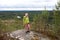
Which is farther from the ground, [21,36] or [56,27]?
[21,36]

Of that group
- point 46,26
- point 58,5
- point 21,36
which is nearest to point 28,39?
point 21,36

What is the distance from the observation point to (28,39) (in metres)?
Answer: 14.3


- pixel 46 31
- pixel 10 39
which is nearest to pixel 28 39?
pixel 10 39

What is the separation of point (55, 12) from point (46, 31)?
10.7 feet

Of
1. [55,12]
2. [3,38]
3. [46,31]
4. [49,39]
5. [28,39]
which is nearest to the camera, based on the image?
[3,38]

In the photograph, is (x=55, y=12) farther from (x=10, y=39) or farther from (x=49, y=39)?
(x=10, y=39)

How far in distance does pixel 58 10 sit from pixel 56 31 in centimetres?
253

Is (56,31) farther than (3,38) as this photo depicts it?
Yes

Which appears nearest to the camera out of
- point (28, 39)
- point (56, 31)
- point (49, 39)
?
point (28, 39)

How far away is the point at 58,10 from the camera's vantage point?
67.1 feet

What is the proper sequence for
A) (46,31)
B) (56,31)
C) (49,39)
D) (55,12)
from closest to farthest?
(49,39), (46,31), (56,31), (55,12)

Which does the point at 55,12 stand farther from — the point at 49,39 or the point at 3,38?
the point at 3,38

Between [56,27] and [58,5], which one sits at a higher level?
[58,5]

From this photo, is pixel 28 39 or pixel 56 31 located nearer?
pixel 28 39
